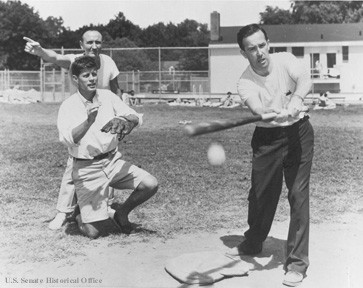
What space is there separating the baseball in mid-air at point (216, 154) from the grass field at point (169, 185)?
161 mm

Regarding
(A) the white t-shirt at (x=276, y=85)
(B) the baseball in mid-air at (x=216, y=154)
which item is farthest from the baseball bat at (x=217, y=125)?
(B) the baseball in mid-air at (x=216, y=154)

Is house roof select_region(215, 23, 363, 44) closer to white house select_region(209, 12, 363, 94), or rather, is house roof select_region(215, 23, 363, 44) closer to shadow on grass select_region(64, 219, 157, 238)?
white house select_region(209, 12, 363, 94)

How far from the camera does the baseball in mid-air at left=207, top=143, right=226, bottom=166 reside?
379 inches

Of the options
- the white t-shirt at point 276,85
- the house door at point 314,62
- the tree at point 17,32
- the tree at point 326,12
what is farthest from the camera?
the tree at point 326,12

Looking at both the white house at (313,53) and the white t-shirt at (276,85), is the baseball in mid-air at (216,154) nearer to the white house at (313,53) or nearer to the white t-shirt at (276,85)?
the white t-shirt at (276,85)

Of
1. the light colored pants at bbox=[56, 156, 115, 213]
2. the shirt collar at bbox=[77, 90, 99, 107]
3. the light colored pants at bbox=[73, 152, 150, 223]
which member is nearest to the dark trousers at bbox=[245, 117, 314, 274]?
the light colored pants at bbox=[73, 152, 150, 223]

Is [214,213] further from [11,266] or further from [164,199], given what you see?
[11,266]

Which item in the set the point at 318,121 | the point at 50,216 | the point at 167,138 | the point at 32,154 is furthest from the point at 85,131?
the point at 318,121

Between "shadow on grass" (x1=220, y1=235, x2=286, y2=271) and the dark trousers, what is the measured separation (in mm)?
244

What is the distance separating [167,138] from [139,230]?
7499 mm

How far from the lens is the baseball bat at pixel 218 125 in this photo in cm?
362

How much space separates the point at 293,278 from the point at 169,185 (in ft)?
12.3

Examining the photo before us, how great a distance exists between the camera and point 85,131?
16.4 feet

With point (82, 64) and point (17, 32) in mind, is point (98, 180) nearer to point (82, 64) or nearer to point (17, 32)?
point (82, 64)
